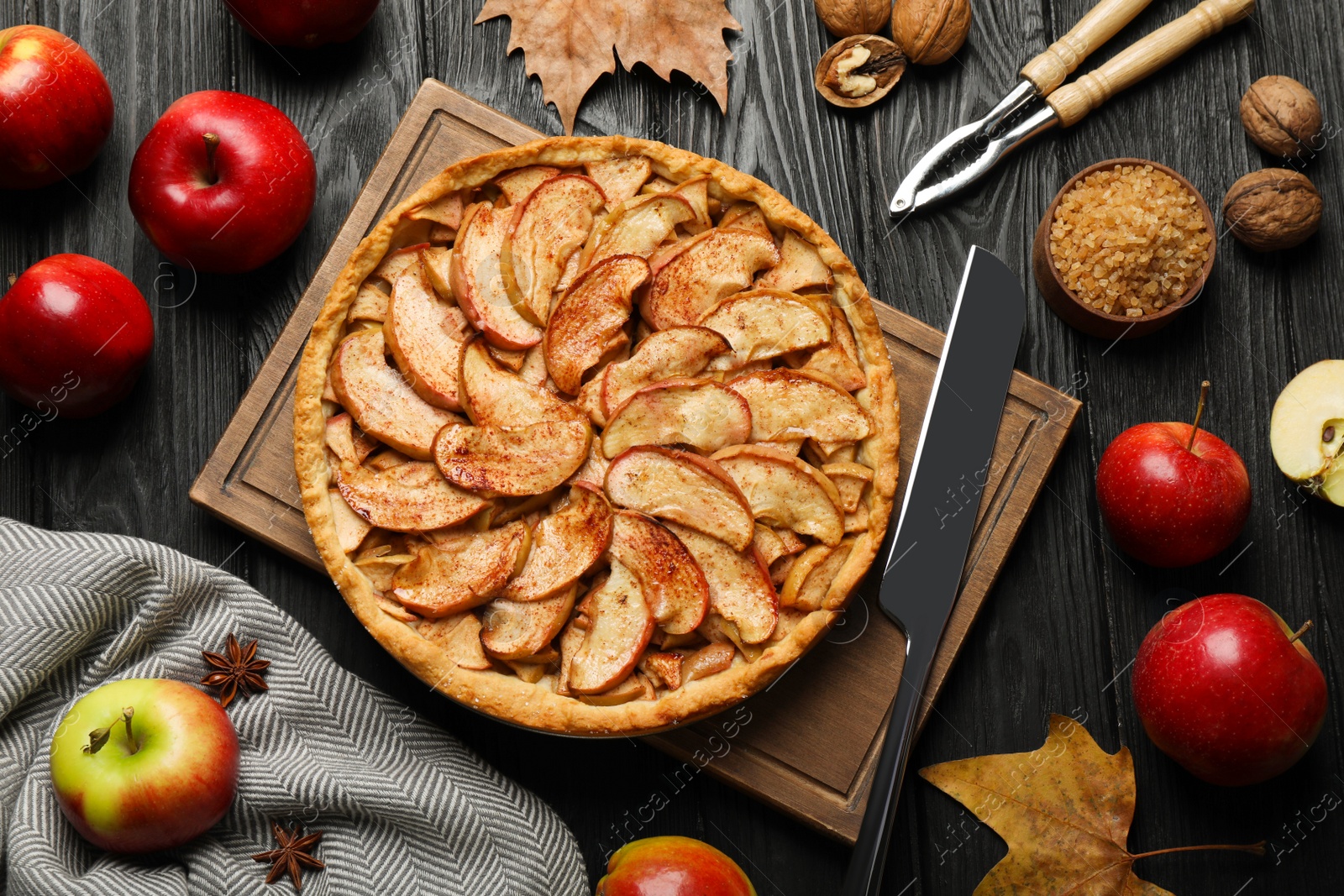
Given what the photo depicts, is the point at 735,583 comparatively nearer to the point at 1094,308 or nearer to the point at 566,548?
the point at 566,548

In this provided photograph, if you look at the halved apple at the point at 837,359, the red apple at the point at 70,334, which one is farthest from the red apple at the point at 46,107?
the halved apple at the point at 837,359

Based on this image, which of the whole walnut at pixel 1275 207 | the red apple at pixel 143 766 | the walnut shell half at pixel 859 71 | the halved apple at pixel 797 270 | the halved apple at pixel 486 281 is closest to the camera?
the red apple at pixel 143 766

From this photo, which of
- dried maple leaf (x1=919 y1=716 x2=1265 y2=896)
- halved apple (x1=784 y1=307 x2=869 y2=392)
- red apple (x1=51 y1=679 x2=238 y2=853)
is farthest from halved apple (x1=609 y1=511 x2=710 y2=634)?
red apple (x1=51 y1=679 x2=238 y2=853)

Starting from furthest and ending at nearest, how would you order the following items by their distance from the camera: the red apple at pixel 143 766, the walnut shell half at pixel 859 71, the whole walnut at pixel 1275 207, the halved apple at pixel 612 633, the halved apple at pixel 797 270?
the walnut shell half at pixel 859 71 < the whole walnut at pixel 1275 207 < the halved apple at pixel 797 270 < the halved apple at pixel 612 633 < the red apple at pixel 143 766

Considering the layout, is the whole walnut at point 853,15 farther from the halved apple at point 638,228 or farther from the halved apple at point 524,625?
the halved apple at point 524,625

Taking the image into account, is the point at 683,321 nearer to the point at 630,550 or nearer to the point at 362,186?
the point at 630,550

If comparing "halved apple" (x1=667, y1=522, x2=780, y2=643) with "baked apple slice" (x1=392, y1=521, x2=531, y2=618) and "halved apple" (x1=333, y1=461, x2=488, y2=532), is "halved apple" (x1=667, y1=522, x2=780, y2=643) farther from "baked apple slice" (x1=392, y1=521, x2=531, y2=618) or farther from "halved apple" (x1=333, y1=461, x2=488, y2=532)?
"halved apple" (x1=333, y1=461, x2=488, y2=532)

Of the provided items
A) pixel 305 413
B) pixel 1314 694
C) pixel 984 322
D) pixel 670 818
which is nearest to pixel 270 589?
pixel 305 413
